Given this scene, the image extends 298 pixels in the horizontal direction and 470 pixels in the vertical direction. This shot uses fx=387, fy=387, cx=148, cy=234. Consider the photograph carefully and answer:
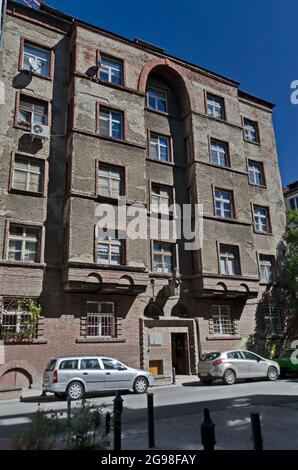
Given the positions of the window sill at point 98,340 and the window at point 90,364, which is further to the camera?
the window sill at point 98,340

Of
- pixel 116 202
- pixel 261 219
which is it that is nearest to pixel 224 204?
pixel 261 219

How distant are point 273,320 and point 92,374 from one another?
15.0m

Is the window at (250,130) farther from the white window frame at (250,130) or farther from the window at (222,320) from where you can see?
the window at (222,320)

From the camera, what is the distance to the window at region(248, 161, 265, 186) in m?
28.6

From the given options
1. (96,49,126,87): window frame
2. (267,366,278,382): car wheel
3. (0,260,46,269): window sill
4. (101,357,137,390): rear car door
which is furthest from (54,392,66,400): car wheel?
(96,49,126,87): window frame

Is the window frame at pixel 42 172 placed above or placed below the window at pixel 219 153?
below

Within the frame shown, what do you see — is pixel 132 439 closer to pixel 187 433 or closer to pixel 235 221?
pixel 187 433

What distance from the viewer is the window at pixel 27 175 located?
64.6 ft

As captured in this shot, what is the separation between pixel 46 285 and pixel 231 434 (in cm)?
1267

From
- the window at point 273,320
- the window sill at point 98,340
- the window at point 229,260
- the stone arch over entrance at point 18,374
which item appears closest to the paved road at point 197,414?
the stone arch over entrance at point 18,374

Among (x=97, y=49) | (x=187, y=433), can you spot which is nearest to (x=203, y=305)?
(x=187, y=433)

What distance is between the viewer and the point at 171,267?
2273 cm

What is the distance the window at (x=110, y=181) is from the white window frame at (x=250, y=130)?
1296 cm

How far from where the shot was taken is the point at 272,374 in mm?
19188
